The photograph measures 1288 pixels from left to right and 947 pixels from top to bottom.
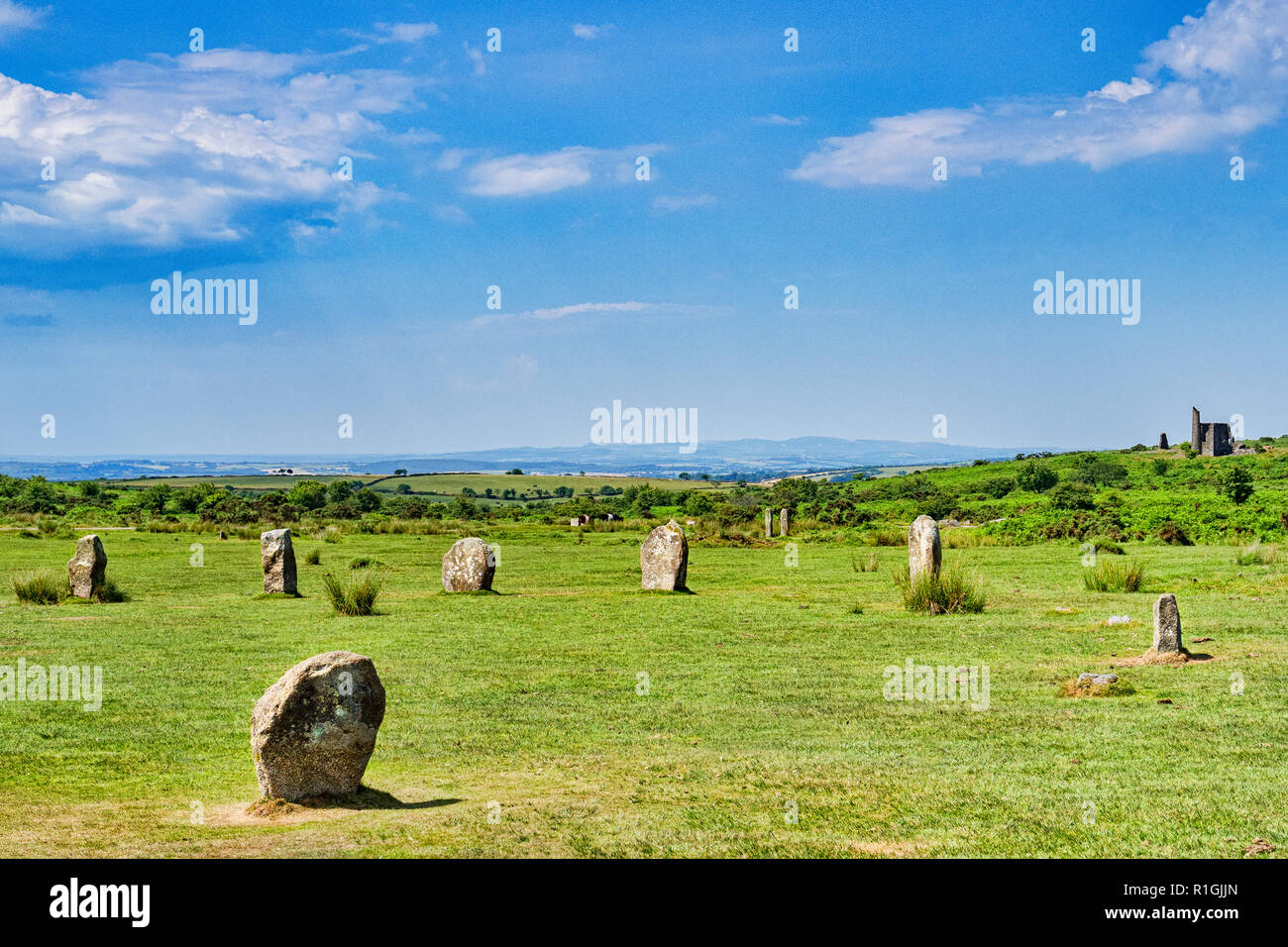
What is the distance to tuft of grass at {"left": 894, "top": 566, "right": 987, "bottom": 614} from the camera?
2412cm

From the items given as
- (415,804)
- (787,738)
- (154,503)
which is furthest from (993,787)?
(154,503)

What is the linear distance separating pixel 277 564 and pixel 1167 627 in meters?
20.4

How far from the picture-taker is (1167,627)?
17.1m

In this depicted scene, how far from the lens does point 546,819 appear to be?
955cm

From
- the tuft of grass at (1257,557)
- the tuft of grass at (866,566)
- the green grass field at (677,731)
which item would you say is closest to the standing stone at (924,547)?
the green grass field at (677,731)

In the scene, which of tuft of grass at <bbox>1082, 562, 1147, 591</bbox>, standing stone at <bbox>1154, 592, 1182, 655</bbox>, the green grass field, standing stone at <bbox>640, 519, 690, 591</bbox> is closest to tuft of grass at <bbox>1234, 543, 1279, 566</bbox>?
the green grass field

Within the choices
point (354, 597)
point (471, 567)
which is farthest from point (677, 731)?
point (471, 567)

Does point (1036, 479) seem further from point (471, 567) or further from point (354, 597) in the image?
point (354, 597)

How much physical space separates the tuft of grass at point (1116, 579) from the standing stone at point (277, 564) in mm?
19476

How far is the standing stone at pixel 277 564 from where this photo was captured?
1123 inches

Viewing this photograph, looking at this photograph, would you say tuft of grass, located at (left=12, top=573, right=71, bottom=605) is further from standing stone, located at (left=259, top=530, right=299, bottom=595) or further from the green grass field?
standing stone, located at (left=259, top=530, right=299, bottom=595)

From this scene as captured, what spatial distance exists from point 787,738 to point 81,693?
9841 mm
